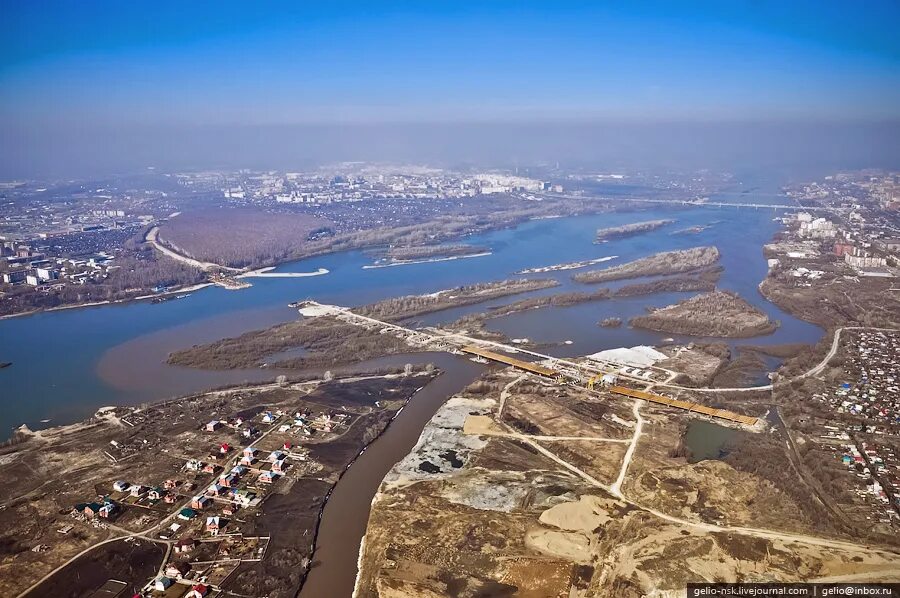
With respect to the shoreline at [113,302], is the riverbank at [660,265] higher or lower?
higher

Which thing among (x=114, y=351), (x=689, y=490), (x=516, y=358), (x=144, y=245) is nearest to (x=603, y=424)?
(x=689, y=490)

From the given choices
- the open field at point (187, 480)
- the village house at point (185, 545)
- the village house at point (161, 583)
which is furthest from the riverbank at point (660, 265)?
the village house at point (161, 583)

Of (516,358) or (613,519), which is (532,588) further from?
(516,358)

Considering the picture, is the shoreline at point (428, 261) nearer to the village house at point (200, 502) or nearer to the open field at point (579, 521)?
the open field at point (579, 521)

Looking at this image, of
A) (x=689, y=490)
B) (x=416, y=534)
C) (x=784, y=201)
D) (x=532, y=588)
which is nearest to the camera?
(x=532, y=588)

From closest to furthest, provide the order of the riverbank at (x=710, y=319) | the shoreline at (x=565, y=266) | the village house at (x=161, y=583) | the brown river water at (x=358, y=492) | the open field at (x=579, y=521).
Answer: the village house at (x=161, y=583), the open field at (x=579, y=521), the brown river water at (x=358, y=492), the riverbank at (x=710, y=319), the shoreline at (x=565, y=266)

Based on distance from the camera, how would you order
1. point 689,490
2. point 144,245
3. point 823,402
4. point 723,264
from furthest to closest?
1. point 144,245
2. point 723,264
3. point 823,402
4. point 689,490

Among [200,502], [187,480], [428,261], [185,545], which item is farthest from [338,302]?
[185,545]
